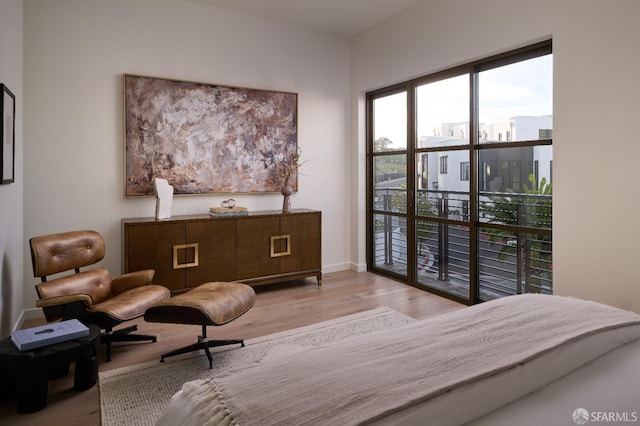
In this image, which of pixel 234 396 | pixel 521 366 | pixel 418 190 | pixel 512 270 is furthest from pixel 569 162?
pixel 234 396

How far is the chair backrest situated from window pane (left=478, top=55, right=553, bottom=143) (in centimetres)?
338

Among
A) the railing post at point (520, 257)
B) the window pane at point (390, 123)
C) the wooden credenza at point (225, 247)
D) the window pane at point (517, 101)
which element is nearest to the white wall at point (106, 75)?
the wooden credenza at point (225, 247)

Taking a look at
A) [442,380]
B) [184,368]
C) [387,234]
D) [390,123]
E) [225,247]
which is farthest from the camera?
[387,234]

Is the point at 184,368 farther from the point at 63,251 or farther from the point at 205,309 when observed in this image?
the point at 63,251

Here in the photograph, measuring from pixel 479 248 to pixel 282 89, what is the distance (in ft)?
8.99

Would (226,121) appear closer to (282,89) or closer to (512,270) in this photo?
(282,89)

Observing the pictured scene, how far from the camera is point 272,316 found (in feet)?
12.0

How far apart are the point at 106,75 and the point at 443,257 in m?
3.68

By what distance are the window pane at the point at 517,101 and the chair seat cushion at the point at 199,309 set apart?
8.49 feet

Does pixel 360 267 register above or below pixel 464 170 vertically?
below

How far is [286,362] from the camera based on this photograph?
4.21 feet

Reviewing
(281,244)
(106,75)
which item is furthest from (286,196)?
(106,75)

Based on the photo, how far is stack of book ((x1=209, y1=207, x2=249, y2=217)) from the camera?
4.12 metres

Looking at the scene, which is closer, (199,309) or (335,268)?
(199,309)
